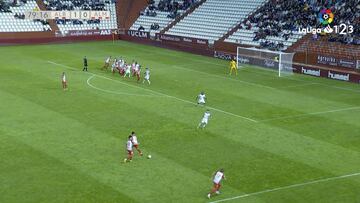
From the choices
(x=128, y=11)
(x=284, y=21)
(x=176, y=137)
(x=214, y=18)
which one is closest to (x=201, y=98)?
(x=176, y=137)

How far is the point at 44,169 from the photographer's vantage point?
2692 centimetres

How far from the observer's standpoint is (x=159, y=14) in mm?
84125

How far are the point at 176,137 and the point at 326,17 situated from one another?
3637 cm

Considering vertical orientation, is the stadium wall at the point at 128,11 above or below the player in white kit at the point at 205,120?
above

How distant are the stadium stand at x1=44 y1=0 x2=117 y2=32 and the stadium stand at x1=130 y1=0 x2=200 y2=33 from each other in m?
3.81

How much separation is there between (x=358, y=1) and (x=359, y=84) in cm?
1500

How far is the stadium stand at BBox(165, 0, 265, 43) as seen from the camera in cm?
7400

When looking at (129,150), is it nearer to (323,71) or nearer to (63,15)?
(323,71)

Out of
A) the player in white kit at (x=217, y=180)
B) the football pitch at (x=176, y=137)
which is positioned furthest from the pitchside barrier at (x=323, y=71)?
the player in white kit at (x=217, y=180)

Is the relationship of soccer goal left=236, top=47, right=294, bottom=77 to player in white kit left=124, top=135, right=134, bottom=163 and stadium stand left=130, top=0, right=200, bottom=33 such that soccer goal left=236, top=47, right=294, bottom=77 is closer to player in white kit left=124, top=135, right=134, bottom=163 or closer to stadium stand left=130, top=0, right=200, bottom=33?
stadium stand left=130, top=0, right=200, bottom=33

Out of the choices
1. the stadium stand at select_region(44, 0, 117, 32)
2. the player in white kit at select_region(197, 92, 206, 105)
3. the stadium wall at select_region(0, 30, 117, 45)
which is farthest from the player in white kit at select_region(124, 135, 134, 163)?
the stadium stand at select_region(44, 0, 117, 32)

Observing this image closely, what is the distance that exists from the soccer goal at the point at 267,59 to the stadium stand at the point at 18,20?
2951 cm

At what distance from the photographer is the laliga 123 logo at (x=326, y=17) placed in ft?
206

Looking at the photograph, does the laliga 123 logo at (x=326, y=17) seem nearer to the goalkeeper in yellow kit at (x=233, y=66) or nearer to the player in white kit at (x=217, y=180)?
the goalkeeper in yellow kit at (x=233, y=66)
